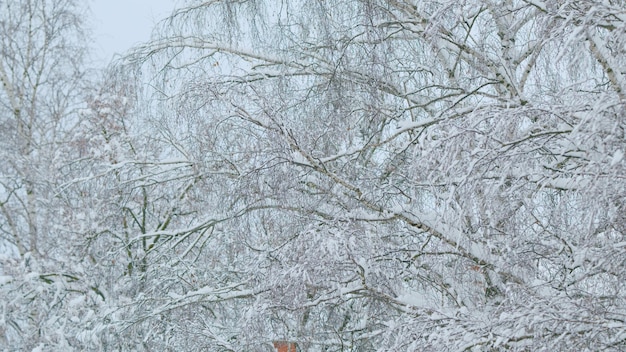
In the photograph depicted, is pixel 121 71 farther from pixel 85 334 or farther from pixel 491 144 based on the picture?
pixel 491 144

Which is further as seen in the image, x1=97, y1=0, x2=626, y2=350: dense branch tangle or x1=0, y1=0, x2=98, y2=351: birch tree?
x1=0, y1=0, x2=98, y2=351: birch tree

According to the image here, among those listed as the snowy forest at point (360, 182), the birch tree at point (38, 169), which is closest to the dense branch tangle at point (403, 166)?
the snowy forest at point (360, 182)

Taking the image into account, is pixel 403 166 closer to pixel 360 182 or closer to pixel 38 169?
pixel 360 182

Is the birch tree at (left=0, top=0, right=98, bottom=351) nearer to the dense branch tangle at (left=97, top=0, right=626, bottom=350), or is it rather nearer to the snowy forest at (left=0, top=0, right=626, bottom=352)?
the snowy forest at (left=0, top=0, right=626, bottom=352)

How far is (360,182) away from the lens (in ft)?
16.3

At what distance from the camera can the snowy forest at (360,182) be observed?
3543 mm

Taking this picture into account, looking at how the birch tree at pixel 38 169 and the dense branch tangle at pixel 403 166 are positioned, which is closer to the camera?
the dense branch tangle at pixel 403 166

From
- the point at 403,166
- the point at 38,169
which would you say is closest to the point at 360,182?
the point at 403,166

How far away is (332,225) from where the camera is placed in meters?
4.57

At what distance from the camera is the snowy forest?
354 cm

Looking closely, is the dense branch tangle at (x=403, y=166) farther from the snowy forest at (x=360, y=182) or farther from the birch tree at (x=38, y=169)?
the birch tree at (x=38, y=169)

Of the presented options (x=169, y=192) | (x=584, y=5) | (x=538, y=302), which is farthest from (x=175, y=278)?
(x=584, y=5)

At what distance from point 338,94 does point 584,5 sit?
2231mm

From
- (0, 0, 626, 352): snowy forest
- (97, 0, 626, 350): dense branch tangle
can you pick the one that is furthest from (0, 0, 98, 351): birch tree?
(97, 0, 626, 350): dense branch tangle
